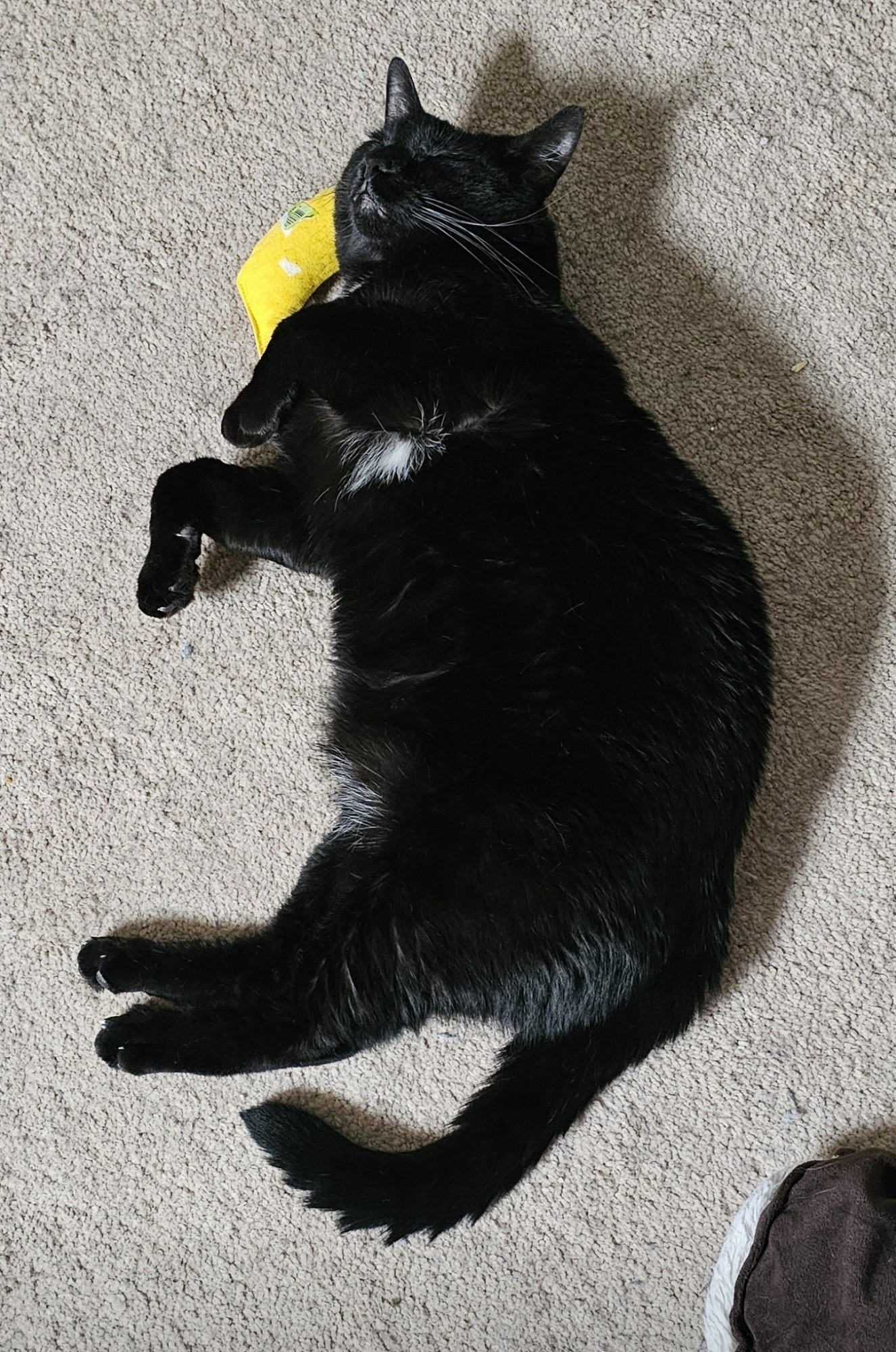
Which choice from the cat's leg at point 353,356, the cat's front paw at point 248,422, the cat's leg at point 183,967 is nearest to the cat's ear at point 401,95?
the cat's leg at point 353,356

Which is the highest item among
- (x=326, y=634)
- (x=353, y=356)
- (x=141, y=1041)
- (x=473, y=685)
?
(x=353, y=356)

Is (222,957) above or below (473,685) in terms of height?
below

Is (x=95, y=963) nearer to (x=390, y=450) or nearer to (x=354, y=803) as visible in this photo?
(x=354, y=803)

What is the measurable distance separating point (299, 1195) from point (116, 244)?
132 centimetres

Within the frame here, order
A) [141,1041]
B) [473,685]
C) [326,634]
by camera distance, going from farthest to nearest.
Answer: [326,634] → [141,1041] → [473,685]

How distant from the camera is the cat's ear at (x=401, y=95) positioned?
1.25 metres

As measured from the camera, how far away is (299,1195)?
1.34m

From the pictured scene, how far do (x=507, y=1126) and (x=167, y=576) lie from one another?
0.79 meters

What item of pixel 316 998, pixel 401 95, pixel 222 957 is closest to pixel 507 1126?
pixel 316 998

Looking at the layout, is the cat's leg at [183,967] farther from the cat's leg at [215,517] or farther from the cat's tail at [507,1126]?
the cat's leg at [215,517]

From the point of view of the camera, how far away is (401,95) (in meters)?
1.26

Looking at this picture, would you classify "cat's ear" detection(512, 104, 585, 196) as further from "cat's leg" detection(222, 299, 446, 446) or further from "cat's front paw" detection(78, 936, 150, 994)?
"cat's front paw" detection(78, 936, 150, 994)

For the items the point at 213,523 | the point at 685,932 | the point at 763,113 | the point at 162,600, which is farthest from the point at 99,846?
the point at 763,113

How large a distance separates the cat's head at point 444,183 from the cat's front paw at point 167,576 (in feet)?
1.40
